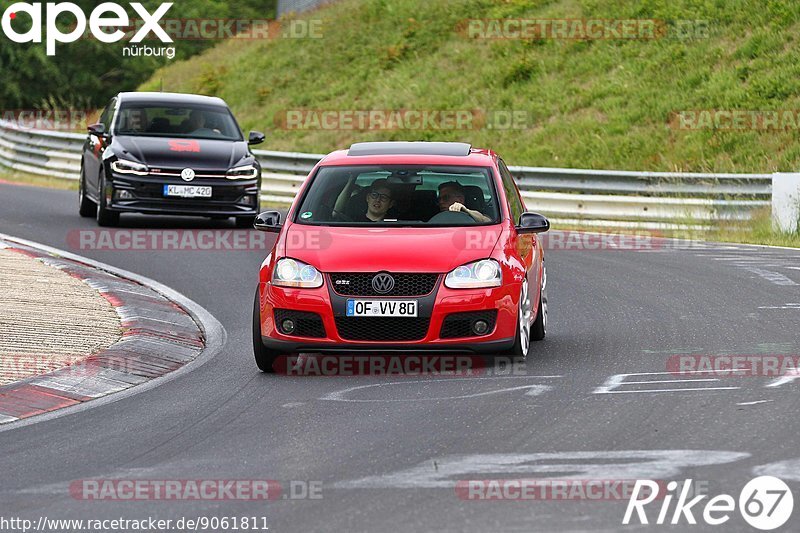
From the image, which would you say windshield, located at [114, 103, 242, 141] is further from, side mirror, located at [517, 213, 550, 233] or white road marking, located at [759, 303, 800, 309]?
side mirror, located at [517, 213, 550, 233]

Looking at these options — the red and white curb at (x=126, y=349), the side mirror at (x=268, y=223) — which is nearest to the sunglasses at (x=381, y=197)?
the side mirror at (x=268, y=223)

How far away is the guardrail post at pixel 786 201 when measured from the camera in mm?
20000

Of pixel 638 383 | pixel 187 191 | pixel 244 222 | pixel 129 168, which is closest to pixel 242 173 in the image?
pixel 187 191

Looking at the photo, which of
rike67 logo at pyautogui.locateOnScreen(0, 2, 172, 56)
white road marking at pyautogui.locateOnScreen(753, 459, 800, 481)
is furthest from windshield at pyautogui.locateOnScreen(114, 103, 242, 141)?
rike67 logo at pyautogui.locateOnScreen(0, 2, 172, 56)

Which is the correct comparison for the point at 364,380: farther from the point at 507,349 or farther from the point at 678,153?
the point at 678,153

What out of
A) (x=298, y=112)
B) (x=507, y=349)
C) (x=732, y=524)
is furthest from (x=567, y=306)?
(x=298, y=112)

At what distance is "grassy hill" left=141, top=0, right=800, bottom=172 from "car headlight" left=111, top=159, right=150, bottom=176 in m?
11.2

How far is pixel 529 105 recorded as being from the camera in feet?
110

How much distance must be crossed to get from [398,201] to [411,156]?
0.56 metres

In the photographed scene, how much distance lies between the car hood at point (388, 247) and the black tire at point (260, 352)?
464 millimetres

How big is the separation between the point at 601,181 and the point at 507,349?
535 inches

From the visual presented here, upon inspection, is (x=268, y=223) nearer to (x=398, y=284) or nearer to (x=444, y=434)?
(x=398, y=284)

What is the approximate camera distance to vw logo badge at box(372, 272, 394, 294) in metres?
9.85

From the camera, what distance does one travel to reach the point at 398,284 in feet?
32.3
